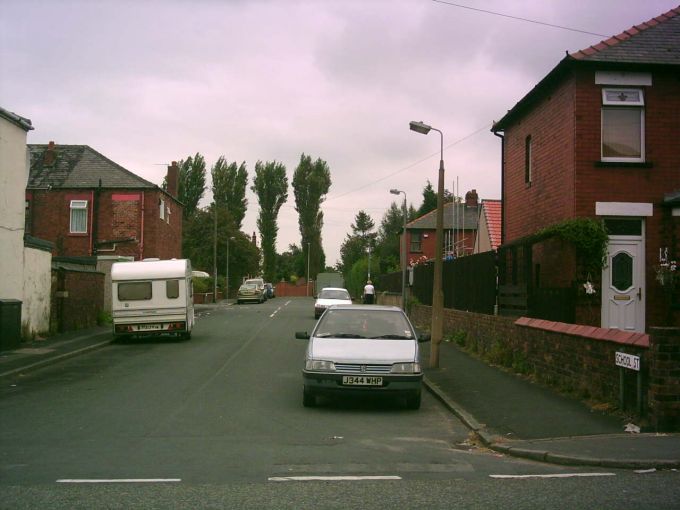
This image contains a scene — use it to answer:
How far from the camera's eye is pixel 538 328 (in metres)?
13.4

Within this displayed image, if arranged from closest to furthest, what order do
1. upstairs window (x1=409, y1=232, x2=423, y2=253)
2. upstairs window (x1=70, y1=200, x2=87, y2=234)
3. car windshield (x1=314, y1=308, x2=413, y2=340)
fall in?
car windshield (x1=314, y1=308, x2=413, y2=340), upstairs window (x1=70, y1=200, x2=87, y2=234), upstairs window (x1=409, y1=232, x2=423, y2=253)

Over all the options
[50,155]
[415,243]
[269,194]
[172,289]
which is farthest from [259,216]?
[172,289]

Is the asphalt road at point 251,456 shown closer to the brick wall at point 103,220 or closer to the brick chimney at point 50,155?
the brick wall at point 103,220

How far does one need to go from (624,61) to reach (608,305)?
5309 millimetres

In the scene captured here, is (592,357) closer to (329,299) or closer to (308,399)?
(308,399)

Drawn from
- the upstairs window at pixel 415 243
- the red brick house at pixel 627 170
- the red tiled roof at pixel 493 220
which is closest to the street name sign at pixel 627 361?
the red brick house at pixel 627 170

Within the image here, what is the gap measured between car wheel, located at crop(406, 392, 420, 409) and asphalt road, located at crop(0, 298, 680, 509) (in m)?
0.21

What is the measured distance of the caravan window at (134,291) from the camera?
2270 centimetres

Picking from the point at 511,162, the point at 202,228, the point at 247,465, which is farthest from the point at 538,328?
the point at 202,228

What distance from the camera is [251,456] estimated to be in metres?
7.92

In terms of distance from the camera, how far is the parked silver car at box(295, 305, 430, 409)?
1085cm

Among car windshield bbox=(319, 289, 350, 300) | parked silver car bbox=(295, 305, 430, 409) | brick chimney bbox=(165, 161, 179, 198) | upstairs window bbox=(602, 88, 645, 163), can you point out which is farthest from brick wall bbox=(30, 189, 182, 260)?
parked silver car bbox=(295, 305, 430, 409)

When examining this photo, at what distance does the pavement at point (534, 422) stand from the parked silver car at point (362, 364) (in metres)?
0.93

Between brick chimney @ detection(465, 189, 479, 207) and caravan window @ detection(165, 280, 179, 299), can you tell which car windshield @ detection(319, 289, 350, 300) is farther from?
brick chimney @ detection(465, 189, 479, 207)
